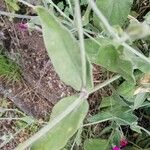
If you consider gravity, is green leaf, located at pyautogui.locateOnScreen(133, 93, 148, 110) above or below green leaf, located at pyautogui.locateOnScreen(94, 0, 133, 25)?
below

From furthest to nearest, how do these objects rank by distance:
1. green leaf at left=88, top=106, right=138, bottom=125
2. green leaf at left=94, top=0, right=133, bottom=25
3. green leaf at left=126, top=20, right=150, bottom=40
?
1. green leaf at left=88, top=106, right=138, bottom=125
2. green leaf at left=94, top=0, right=133, bottom=25
3. green leaf at left=126, top=20, right=150, bottom=40

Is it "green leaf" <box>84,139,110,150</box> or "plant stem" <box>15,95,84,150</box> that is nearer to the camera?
"plant stem" <box>15,95,84,150</box>

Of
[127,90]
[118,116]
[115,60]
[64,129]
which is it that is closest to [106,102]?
[118,116]

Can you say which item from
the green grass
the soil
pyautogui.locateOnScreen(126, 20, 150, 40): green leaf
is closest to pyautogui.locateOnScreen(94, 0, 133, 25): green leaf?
pyautogui.locateOnScreen(126, 20, 150, 40): green leaf

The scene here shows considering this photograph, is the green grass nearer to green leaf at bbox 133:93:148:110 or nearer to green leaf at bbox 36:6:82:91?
green leaf at bbox 133:93:148:110

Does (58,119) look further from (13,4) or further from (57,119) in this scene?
(13,4)

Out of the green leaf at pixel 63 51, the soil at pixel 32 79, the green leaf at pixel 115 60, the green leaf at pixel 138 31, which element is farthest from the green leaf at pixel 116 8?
the soil at pixel 32 79

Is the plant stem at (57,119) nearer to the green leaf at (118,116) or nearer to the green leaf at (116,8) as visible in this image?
the green leaf at (116,8)
